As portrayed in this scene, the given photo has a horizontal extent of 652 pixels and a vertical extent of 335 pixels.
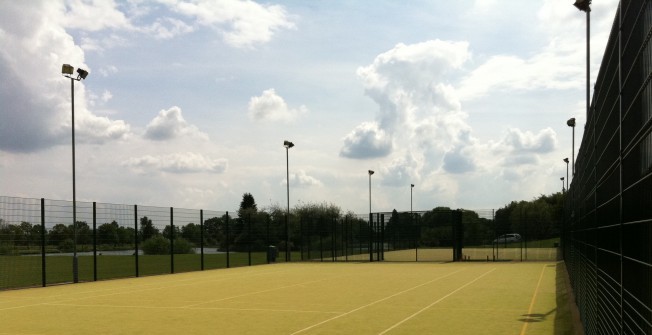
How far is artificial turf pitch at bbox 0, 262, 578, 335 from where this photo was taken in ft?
38.5

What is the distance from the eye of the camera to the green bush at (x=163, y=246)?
29078 millimetres

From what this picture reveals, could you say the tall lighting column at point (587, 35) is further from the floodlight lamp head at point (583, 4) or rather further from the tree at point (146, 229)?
the tree at point (146, 229)

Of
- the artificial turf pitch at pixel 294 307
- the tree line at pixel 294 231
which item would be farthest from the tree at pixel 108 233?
the artificial turf pitch at pixel 294 307

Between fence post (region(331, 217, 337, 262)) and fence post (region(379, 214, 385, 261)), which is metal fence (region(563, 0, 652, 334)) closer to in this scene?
fence post (region(379, 214, 385, 261))

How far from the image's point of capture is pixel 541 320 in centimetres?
1252

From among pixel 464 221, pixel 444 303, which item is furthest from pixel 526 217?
pixel 444 303

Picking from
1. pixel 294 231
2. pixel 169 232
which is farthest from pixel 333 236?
pixel 169 232

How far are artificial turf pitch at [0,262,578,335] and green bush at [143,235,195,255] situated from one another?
612 cm

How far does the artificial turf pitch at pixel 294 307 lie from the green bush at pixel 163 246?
6.12m

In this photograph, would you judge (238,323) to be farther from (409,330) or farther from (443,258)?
(443,258)

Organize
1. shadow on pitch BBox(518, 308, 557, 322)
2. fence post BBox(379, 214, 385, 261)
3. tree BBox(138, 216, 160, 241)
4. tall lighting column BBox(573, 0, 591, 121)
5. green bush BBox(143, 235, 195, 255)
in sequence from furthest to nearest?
fence post BBox(379, 214, 385, 261), green bush BBox(143, 235, 195, 255), tree BBox(138, 216, 160, 241), tall lighting column BBox(573, 0, 591, 121), shadow on pitch BBox(518, 308, 557, 322)

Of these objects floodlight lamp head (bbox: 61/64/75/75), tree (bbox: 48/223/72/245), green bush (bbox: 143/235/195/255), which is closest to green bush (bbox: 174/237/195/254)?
green bush (bbox: 143/235/195/255)

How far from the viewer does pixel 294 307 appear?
14.9m

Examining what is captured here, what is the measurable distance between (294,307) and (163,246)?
661 inches
